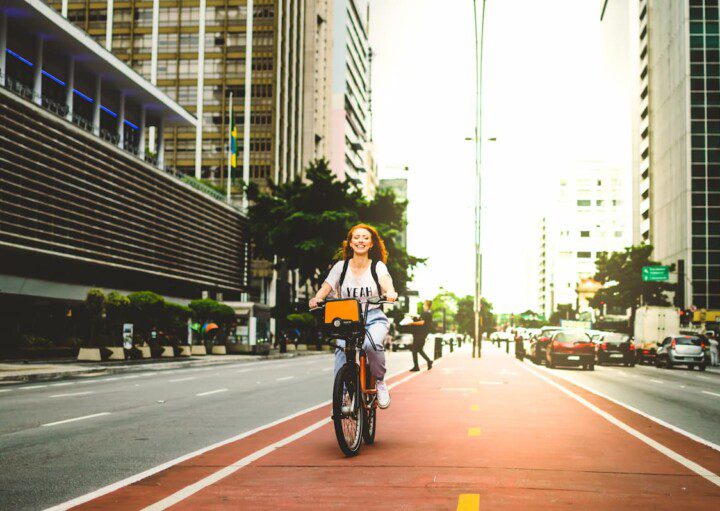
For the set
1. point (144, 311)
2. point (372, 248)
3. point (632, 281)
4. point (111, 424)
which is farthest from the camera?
point (632, 281)

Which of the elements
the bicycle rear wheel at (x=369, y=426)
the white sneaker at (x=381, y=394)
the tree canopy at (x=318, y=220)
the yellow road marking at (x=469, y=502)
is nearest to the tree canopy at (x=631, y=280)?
the tree canopy at (x=318, y=220)

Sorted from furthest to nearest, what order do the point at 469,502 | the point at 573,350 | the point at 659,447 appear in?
the point at 573,350 → the point at 659,447 → the point at 469,502

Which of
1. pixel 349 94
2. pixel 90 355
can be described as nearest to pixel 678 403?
pixel 90 355

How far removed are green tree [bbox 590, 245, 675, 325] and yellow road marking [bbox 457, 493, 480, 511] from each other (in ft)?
234

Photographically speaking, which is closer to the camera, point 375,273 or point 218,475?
point 218,475

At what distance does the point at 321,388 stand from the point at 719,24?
77.1 m

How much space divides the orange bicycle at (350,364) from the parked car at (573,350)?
25.2 meters

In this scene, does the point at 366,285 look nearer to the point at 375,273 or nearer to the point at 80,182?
the point at 375,273

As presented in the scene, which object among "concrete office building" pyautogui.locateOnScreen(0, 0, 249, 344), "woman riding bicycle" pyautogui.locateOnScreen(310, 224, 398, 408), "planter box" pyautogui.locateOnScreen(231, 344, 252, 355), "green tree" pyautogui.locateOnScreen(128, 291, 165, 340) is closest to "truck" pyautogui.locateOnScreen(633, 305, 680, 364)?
"planter box" pyautogui.locateOnScreen(231, 344, 252, 355)

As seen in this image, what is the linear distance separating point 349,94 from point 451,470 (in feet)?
395

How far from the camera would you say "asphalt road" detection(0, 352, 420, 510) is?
22.7ft

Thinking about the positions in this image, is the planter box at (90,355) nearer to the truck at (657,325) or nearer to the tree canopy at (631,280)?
the truck at (657,325)

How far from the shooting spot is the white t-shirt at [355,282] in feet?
26.2

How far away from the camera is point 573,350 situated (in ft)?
105
